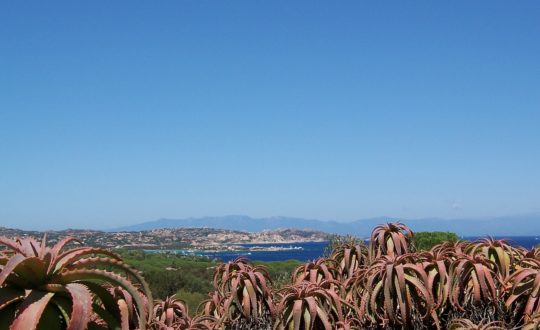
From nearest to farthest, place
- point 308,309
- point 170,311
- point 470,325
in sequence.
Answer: point 470,325 < point 308,309 < point 170,311

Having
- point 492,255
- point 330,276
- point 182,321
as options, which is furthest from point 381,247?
point 182,321

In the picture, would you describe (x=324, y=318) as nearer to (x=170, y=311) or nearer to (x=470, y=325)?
(x=470, y=325)

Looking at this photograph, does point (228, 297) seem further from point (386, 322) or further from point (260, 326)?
point (386, 322)

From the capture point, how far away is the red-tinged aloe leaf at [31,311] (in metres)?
3.15

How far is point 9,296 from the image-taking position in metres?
3.36

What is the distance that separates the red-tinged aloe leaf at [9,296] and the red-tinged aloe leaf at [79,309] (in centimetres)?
30

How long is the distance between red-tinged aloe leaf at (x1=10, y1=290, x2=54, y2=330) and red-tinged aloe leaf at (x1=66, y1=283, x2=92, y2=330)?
148mm

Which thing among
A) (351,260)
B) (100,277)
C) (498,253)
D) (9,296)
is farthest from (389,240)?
(9,296)

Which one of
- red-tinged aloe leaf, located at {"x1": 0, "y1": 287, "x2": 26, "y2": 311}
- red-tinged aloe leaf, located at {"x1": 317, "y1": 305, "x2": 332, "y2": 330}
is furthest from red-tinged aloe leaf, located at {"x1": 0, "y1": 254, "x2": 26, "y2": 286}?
red-tinged aloe leaf, located at {"x1": 317, "y1": 305, "x2": 332, "y2": 330}

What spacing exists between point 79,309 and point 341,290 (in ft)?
16.1

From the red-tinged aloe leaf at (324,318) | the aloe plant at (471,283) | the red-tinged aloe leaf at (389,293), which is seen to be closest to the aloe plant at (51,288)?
the red-tinged aloe leaf at (324,318)

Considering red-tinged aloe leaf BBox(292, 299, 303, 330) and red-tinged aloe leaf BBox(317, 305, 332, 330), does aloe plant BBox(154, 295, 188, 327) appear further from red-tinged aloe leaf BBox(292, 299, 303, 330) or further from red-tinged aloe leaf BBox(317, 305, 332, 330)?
red-tinged aloe leaf BBox(317, 305, 332, 330)

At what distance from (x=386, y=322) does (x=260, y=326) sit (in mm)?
1684

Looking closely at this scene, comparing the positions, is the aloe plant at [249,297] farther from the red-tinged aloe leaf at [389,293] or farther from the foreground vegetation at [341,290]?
the red-tinged aloe leaf at [389,293]
